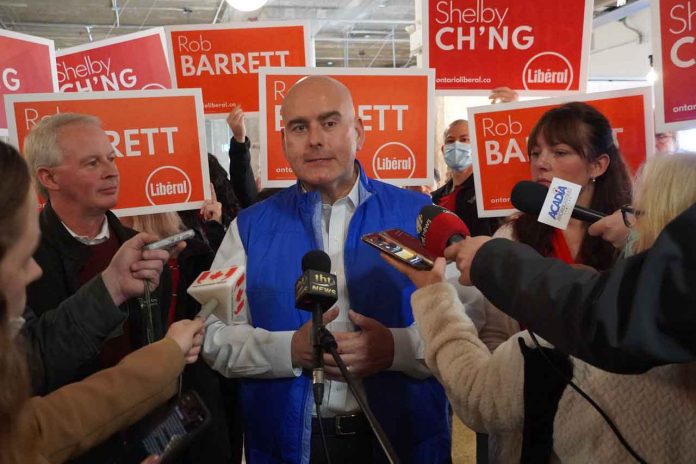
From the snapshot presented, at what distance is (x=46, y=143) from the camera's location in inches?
89.4

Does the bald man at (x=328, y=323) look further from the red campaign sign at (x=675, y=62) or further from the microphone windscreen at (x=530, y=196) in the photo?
the red campaign sign at (x=675, y=62)

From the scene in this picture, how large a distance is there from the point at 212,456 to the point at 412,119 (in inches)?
61.3

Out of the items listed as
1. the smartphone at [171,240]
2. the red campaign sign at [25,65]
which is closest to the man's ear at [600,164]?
the smartphone at [171,240]

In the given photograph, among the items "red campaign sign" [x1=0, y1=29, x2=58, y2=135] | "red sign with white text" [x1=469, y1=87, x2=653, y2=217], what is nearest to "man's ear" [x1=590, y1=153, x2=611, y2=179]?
"red sign with white text" [x1=469, y1=87, x2=653, y2=217]

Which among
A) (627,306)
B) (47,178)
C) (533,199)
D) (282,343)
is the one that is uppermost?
(47,178)

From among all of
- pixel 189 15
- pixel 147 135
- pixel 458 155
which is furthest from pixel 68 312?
pixel 189 15

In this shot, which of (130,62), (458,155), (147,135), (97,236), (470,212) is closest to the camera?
(97,236)

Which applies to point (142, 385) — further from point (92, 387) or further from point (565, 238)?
point (565, 238)

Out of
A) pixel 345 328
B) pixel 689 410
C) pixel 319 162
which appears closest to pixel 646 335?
pixel 689 410

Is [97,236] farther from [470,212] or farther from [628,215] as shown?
[470,212]

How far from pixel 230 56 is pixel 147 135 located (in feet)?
2.32

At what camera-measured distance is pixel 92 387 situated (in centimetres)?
135

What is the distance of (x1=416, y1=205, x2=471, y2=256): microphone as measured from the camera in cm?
151

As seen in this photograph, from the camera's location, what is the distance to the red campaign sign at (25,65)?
308cm
